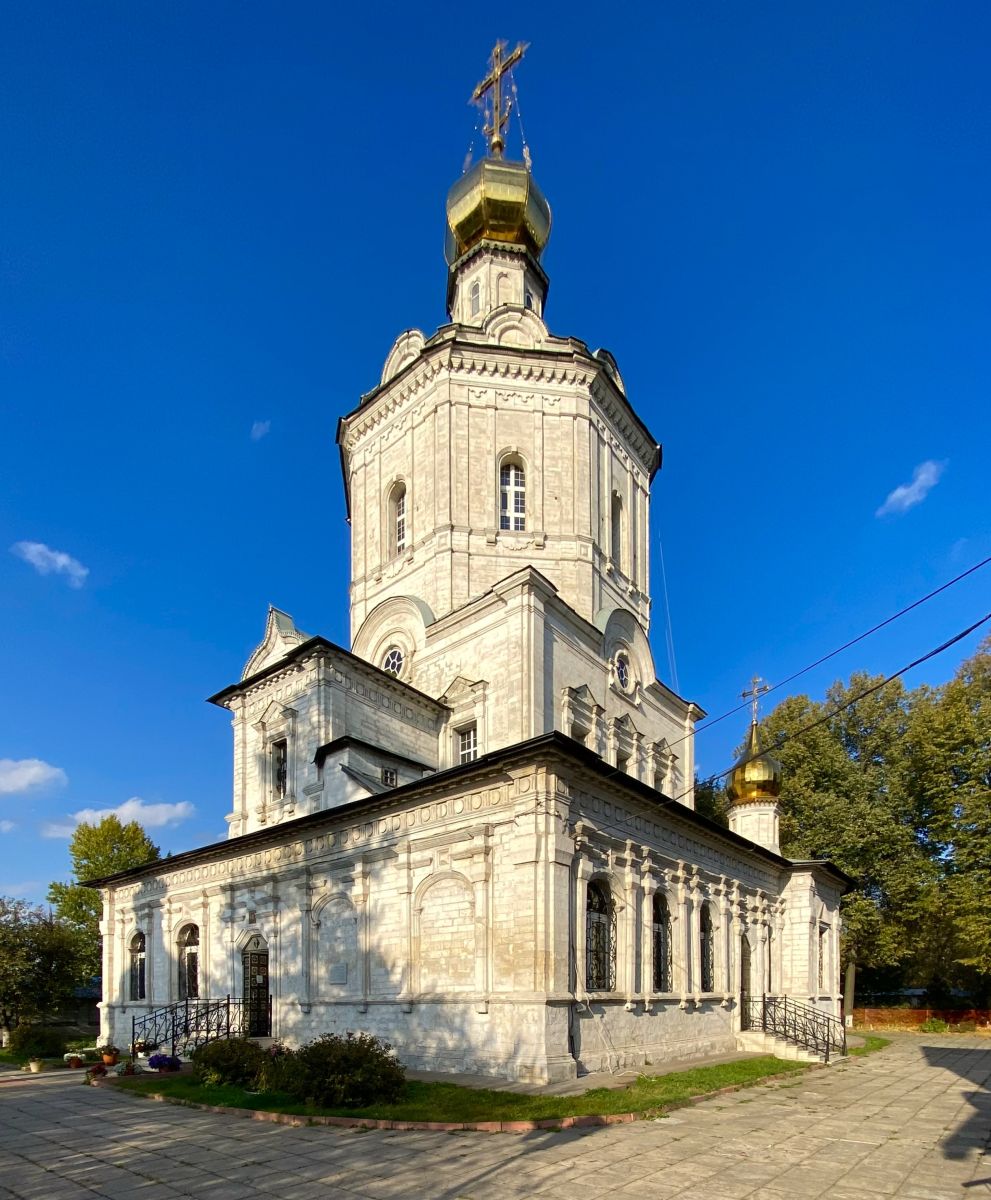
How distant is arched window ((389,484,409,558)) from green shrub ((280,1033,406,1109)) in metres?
15.3

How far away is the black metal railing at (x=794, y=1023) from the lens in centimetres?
2095

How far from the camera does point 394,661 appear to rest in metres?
24.1

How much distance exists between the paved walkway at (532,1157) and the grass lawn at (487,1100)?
1.36ft

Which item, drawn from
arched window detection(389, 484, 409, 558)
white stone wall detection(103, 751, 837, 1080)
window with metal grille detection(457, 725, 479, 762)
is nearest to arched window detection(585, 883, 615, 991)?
white stone wall detection(103, 751, 837, 1080)

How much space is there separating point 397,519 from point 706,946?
47.3 ft

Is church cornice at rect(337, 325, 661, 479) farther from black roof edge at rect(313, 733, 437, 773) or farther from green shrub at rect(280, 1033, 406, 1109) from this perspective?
green shrub at rect(280, 1033, 406, 1109)

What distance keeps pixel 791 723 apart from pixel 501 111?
27237mm

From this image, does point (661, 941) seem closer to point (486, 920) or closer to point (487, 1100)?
point (486, 920)

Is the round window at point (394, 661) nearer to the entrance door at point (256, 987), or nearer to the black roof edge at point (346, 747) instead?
the black roof edge at point (346, 747)

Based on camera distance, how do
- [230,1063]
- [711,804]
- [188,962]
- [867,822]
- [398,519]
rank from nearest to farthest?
[230,1063]
[188,962]
[398,519]
[867,822]
[711,804]

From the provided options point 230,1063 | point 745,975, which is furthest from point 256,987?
point 745,975

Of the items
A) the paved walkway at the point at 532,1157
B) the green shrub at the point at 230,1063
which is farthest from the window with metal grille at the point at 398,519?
the paved walkway at the point at 532,1157

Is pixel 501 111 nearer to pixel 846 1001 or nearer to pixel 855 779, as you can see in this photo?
pixel 855 779

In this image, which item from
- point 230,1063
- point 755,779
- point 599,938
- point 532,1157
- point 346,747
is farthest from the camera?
point 755,779
